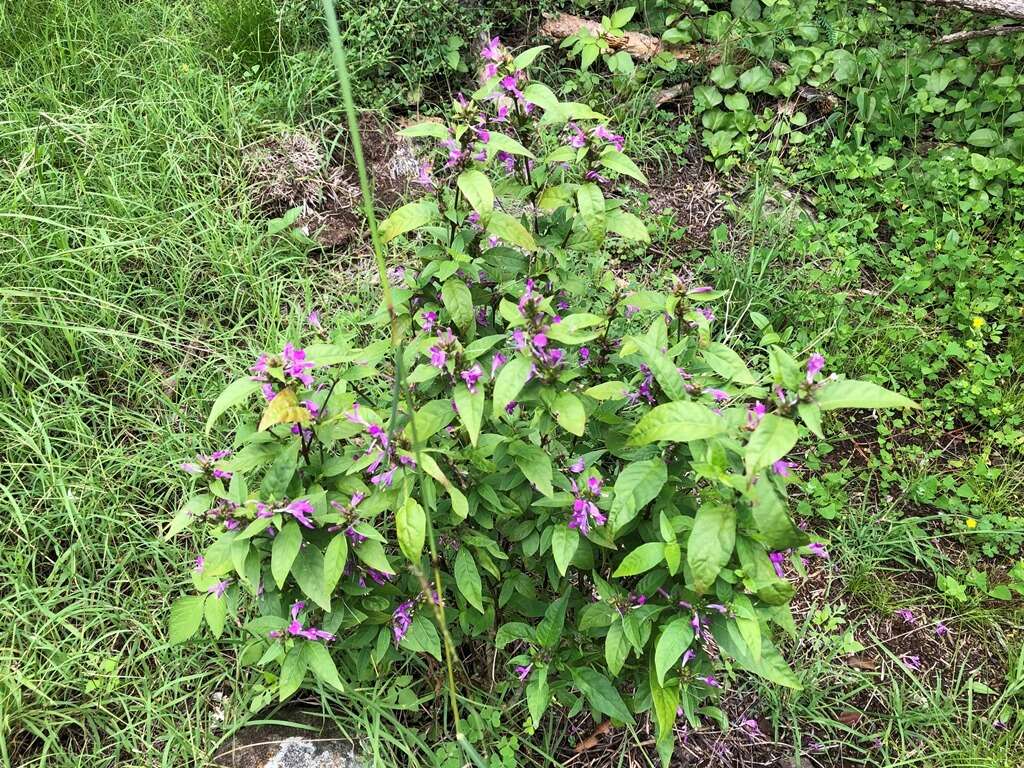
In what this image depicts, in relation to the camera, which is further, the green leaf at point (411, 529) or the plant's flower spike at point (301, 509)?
the plant's flower spike at point (301, 509)

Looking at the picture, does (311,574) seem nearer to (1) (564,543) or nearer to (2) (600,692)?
(1) (564,543)

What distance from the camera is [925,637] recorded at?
2424 millimetres

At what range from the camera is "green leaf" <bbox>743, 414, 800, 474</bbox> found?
4.12 feet

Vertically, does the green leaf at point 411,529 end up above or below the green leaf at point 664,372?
below

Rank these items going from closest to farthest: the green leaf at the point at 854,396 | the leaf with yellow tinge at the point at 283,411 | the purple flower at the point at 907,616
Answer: the green leaf at the point at 854,396
the leaf with yellow tinge at the point at 283,411
the purple flower at the point at 907,616

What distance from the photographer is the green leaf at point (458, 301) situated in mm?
1666

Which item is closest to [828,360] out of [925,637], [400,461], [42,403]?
[925,637]

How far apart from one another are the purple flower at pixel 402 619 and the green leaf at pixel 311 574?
0.80ft

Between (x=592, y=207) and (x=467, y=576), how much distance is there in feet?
2.81

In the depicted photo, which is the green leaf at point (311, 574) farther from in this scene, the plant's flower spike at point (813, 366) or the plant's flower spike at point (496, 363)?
the plant's flower spike at point (813, 366)

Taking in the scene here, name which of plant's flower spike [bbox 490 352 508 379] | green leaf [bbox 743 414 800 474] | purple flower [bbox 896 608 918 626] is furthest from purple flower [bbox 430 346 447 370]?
purple flower [bbox 896 608 918 626]

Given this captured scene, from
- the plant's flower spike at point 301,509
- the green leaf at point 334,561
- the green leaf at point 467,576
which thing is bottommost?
the green leaf at point 467,576

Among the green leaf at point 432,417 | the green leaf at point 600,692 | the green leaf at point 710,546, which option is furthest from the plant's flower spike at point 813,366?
the green leaf at point 600,692

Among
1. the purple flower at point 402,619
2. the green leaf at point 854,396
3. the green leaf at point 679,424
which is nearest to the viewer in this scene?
the green leaf at point 854,396
